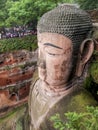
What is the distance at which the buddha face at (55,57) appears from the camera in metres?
2.54

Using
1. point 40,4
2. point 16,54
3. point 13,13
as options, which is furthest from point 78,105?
point 13,13

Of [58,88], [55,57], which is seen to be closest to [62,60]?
[55,57]

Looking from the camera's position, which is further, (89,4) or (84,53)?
(89,4)

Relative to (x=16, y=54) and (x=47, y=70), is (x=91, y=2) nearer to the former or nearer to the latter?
(x=16, y=54)

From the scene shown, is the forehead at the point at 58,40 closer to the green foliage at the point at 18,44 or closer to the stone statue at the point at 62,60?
the stone statue at the point at 62,60

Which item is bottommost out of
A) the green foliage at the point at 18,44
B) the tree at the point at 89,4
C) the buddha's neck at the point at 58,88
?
the tree at the point at 89,4

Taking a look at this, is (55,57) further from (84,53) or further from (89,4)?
(89,4)

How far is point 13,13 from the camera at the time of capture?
23.9 feet

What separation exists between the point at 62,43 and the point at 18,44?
2774 mm

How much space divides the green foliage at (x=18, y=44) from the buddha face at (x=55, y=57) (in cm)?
235

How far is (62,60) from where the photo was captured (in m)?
2.59

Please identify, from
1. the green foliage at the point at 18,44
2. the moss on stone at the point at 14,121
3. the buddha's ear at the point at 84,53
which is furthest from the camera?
the green foliage at the point at 18,44

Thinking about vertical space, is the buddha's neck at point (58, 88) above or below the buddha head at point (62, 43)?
below

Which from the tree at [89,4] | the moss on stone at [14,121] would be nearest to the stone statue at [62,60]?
the moss on stone at [14,121]
